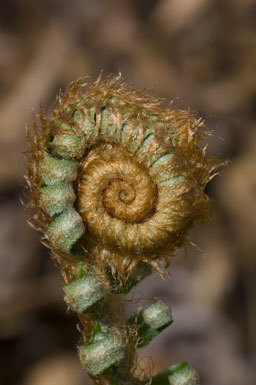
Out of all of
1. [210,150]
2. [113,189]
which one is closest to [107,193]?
[113,189]

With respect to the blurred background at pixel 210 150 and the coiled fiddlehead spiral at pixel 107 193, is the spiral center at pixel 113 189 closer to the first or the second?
the coiled fiddlehead spiral at pixel 107 193

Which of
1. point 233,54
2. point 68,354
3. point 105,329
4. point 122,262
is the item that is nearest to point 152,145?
point 122,262

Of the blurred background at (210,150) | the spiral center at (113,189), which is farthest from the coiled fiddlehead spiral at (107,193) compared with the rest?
the blurred background at (210,150)

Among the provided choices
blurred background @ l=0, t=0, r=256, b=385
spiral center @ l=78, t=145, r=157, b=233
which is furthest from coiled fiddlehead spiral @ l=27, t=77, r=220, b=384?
blurred background @ l=0, t=0, r=256, b=385

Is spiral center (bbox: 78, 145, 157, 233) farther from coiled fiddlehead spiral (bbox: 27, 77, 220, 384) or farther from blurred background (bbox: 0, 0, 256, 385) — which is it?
blurred background (bbox: 0, 0, 256, 385)

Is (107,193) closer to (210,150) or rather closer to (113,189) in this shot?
(113,189)

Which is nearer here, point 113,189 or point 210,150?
point 113,189
